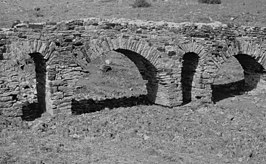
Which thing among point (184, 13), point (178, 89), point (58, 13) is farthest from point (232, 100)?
point (58, 13)

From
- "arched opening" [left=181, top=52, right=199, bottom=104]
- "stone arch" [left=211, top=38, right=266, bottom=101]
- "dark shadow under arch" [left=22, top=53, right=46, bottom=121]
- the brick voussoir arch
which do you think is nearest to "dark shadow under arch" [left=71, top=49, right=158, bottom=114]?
the brick voussoir arch

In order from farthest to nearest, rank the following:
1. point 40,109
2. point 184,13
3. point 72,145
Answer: point 184,13, point 40,109, point 72,145

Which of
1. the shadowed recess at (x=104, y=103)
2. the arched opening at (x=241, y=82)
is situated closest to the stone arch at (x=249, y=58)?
the arched opening at (x=241, y=82)

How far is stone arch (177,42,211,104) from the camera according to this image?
37.0 ft

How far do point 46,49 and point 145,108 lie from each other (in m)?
3.45

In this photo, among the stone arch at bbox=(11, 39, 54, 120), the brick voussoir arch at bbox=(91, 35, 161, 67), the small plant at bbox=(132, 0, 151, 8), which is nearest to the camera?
the stone arch at bbox=(11, 39, 54, 120)

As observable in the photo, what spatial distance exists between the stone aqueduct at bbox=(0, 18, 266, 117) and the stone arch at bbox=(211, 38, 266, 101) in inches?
1.3

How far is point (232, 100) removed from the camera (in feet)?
41.3

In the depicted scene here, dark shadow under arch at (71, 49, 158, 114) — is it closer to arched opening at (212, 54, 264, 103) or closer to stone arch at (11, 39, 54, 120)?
stone arch at (11, 39, 54, 120)

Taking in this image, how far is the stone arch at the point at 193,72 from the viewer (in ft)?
37.0

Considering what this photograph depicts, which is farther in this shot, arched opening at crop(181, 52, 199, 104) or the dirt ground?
arched opening at crop(181, 52, 199, 104)

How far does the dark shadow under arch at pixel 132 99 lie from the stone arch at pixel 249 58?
6.54ft

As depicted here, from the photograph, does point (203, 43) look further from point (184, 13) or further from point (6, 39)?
point (184, 13)

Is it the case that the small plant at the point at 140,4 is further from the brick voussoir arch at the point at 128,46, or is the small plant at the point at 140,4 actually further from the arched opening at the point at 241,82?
the brick voussoir arch at the point at 128,46
